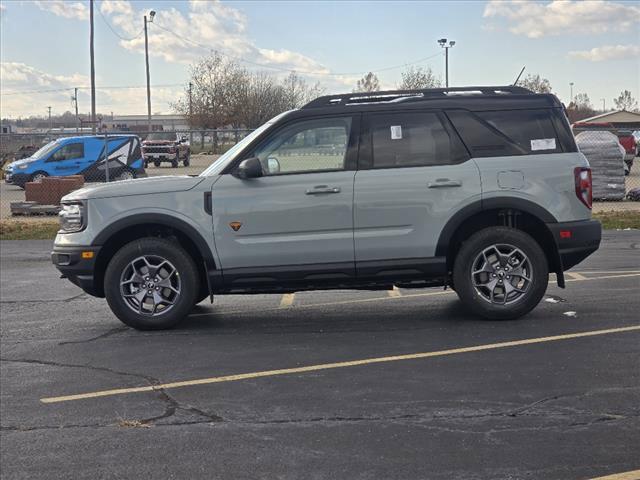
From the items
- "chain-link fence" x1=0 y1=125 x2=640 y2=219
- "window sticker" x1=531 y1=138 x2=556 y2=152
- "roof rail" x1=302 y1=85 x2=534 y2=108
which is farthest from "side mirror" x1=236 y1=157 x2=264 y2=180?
"chain-link fence" x1=0 y1=125 x2=640 y2=219

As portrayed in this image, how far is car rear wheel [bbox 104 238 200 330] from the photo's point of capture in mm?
7914

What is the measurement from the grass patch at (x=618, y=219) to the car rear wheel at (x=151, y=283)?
10.4m

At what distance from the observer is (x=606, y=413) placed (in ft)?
17.2

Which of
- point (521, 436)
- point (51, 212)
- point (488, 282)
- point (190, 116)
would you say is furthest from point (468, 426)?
point (190, 116)

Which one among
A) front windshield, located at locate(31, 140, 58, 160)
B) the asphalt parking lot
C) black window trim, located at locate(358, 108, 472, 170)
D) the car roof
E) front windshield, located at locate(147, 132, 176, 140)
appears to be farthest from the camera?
front windshield, located at locate(31, 140, 58, 160)

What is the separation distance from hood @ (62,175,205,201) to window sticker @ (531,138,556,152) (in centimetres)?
299

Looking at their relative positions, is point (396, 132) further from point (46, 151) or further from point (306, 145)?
point (46, 151)

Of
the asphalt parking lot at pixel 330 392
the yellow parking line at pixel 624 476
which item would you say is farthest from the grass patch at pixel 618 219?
the yellow parking line at pixel 624 476

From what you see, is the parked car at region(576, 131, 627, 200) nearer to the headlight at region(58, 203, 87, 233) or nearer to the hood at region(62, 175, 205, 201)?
the hood at region(62, 175, 205, 201)

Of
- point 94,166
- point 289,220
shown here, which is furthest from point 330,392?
point 94,166

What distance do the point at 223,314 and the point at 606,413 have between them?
455 centimetres

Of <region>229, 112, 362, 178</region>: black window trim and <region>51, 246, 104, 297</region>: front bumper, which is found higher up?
<region>229, 112, 362, 178</region>: black window trim

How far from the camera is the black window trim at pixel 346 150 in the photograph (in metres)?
7.84

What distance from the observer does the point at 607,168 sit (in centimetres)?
2102
